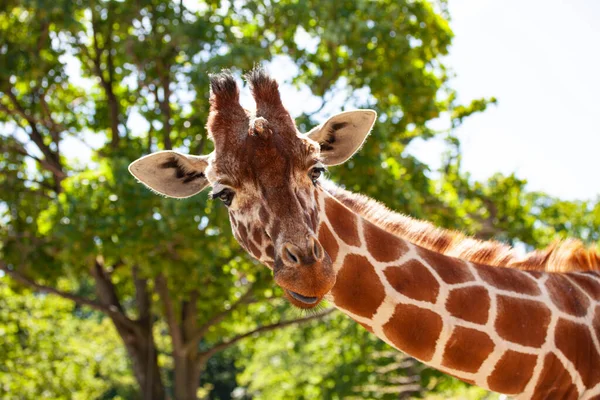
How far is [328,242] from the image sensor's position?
4090 mm

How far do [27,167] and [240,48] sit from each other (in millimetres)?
6262

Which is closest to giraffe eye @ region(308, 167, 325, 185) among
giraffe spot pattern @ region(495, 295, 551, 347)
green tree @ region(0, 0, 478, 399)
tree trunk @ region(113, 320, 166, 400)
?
giraffe spot pattern @ region(495, 295, 551, 347)

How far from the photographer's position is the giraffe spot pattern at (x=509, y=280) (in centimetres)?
436

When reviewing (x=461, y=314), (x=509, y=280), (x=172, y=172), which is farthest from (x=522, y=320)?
(x=172, y=172)

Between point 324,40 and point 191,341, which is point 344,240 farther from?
point 191,341

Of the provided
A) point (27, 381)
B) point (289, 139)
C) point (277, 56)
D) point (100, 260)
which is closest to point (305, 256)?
point (289, 139)

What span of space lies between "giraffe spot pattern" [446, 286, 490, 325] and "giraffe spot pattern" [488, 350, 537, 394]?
0.84 ft

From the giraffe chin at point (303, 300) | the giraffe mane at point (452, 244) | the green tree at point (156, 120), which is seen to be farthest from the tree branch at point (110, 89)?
the giraffe chin at point (303, 300)

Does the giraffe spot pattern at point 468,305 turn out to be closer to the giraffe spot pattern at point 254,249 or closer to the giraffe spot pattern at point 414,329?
the giraffe spot pattern at point 414,329

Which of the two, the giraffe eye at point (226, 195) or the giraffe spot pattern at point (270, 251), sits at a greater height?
the giraffe eye at point (226, 195)

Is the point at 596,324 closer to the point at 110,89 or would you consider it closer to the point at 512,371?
the point at 512,371

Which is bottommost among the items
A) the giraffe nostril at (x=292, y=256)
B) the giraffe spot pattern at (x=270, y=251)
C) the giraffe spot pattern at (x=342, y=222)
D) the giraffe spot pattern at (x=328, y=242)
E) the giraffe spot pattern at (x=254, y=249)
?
the giraffe nostril at (x=292, y=256)

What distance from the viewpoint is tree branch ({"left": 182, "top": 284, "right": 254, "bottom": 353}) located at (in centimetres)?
1334

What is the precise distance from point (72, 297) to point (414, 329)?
10090 millimetres
